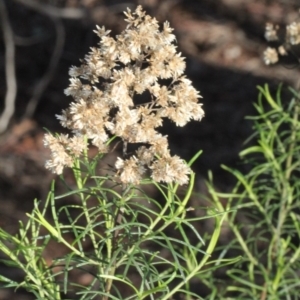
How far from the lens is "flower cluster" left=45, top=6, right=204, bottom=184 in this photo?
4.16ft

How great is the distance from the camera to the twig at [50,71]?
5.46m

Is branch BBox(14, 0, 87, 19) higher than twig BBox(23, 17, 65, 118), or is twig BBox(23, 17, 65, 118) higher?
branch BBox(14, 0, 87, 19)

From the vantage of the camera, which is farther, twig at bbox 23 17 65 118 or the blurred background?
twig at bbox 23 17 65 118

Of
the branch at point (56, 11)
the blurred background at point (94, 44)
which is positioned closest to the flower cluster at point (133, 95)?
the blurred background at point (94, 44)

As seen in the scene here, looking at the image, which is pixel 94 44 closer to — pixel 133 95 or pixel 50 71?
pixel 50 71

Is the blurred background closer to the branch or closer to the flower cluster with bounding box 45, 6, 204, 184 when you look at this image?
the branch

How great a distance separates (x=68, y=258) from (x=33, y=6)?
5226mm

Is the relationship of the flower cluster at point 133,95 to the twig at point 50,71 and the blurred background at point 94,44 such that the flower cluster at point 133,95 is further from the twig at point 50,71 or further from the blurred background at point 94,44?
the twig at point 50,71

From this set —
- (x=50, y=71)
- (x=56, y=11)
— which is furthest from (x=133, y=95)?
(x=56, y=11)

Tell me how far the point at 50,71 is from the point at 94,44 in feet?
1.67

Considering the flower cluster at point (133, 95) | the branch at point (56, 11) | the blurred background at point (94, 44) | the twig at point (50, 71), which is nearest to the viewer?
the flower cluster at point (133, 95)

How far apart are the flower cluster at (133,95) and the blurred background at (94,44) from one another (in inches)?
108

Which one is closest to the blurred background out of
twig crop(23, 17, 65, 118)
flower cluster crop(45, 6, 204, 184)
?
twig crop(23, 17, 65, 118)

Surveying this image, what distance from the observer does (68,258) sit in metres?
1.38
